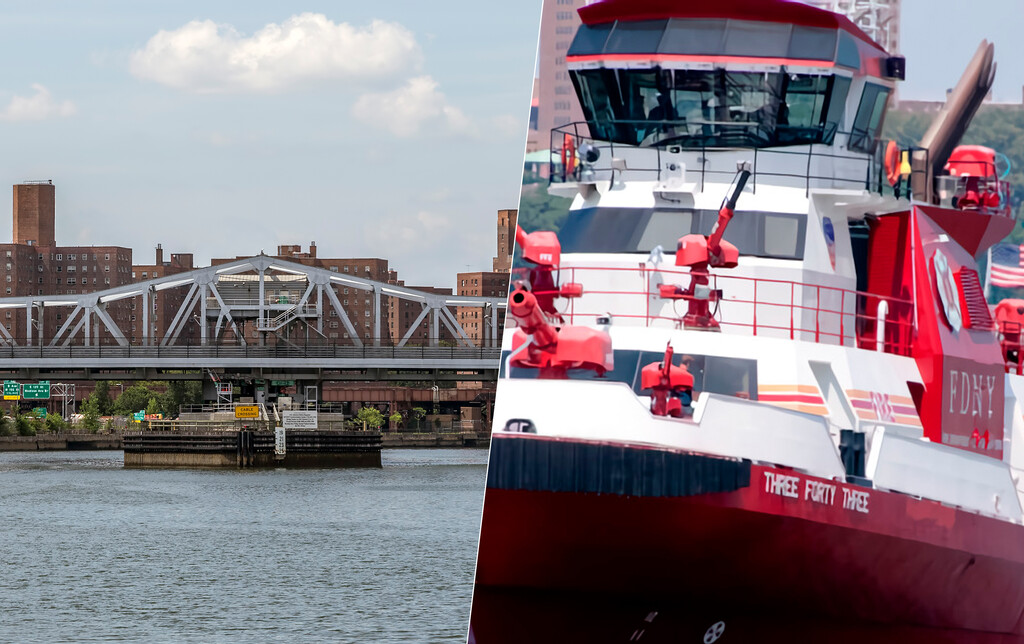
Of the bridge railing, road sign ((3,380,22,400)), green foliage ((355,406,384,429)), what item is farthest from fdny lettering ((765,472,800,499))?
green foliage ((355,406,384,429))

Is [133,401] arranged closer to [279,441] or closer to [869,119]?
[279,441]

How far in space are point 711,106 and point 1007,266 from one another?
2.06 m

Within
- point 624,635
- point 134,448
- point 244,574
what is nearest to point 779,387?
point 624,635

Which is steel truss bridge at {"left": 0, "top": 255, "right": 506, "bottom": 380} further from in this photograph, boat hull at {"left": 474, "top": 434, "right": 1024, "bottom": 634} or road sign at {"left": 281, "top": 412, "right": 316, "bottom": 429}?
boat hull at {"left": 474, "top": 434, "right": 1024, "bottom": 634}

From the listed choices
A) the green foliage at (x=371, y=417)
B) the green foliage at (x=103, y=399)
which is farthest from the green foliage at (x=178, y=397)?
the green foliage at (x=371, y=417)

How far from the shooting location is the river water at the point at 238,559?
27422 mm

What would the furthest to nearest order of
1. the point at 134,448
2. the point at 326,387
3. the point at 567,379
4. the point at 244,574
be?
the point at 326,387
the point at 134,448
the point at 244,574
the point at 567,379

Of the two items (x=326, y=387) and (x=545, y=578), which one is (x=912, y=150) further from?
(x=326, y=387)

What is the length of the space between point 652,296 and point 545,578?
143 centimetres

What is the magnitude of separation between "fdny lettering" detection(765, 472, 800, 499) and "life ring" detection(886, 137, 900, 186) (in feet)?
5.66

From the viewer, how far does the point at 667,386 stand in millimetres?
7492

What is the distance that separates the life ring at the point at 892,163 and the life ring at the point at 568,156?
173 cm

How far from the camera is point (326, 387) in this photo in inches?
5915

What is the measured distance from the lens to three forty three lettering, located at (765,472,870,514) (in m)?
7.68
